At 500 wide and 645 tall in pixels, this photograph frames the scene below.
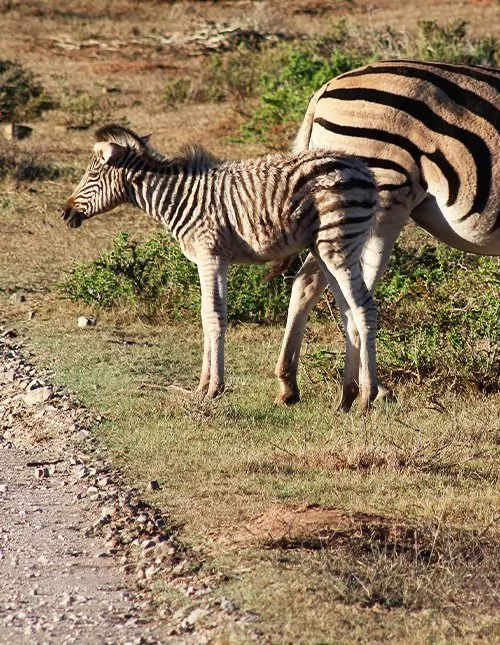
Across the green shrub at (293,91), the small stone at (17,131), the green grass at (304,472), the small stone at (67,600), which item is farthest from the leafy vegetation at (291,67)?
the small stone at (67,600)

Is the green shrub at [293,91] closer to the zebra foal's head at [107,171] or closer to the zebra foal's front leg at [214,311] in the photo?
the zebra foal's head at [107,171]

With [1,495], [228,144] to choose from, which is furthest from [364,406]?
[228,144]

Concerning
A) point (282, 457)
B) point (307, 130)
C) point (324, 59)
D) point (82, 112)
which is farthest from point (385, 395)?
point (82, 112)

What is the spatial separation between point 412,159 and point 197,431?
2177 millimetres

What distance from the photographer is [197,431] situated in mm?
7844

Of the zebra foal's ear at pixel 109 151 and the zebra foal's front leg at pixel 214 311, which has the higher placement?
the zebra foal's ear at pixel 109 151

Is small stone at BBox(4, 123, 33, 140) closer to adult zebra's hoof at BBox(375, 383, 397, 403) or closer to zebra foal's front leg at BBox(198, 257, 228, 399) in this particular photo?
zebra foal's front leg at BBox(198, 257, 228, 399)

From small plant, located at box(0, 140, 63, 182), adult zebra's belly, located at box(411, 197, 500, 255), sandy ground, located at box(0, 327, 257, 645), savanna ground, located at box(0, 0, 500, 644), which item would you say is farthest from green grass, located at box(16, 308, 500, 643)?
small plant, located at box(0, 140, 63, 182)

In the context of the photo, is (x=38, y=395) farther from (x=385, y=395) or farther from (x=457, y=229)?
(x=457, y=229)

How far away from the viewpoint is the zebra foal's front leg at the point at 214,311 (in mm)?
8258

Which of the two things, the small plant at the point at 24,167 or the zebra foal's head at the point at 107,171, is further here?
the small plant at the point at 24,167

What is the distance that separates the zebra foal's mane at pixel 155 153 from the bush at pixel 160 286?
224cm

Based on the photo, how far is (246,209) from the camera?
827cm

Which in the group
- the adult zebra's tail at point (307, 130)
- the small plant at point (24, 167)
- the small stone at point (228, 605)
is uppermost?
the adult zebra's tail at point (307, 130)
